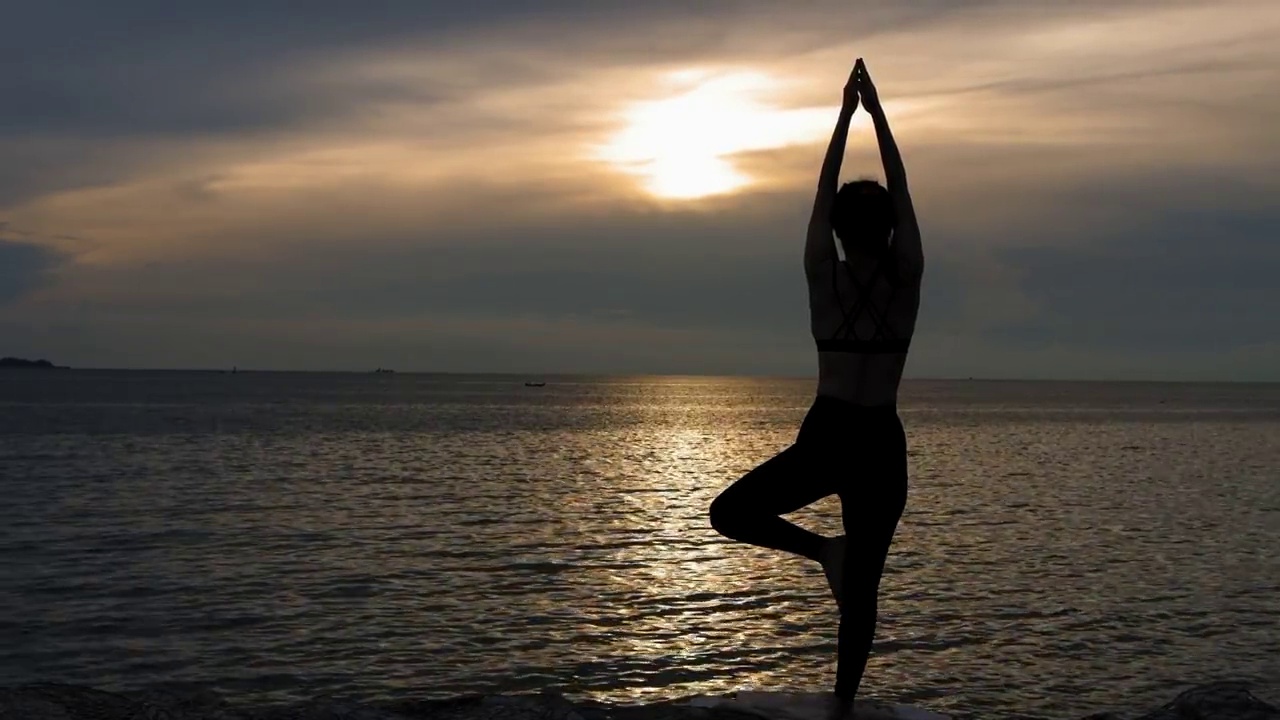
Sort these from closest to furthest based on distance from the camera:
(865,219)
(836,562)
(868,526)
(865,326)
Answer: (865,326)
(865,219)
(868,526)
(836,562)

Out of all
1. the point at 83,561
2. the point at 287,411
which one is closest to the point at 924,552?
the point at 83,561

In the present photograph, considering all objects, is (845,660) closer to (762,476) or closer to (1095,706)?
(762,476)

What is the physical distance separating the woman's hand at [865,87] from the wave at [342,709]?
4138 mm

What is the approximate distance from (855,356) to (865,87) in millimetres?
1648

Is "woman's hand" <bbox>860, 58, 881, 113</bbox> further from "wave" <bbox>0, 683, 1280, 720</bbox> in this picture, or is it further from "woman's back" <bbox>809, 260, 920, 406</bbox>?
"wave" <bbox>0, 683, 1280, 720</bbox>

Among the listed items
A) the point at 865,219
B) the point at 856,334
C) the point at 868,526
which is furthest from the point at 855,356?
the point at 868,526

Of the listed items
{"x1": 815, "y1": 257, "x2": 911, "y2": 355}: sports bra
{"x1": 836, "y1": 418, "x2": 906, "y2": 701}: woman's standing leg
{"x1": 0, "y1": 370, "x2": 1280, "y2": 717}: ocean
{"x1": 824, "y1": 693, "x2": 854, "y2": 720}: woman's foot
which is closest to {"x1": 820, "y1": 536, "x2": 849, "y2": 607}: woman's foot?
{"x1": 836, "y1": 418, "x2": 906, "y2": 701}: woman's standing leg

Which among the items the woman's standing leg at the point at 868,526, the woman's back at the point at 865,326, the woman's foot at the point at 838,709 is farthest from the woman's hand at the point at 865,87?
the woman's foot at the point at 838,709

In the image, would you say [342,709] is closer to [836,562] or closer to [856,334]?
[836,562]

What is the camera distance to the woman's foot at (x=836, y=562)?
7.36 metres

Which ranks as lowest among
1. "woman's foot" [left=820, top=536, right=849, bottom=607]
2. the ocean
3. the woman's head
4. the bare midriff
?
the ocean

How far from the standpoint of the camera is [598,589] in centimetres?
2348

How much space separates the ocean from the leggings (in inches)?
322

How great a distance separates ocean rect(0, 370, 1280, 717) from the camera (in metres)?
16.3
